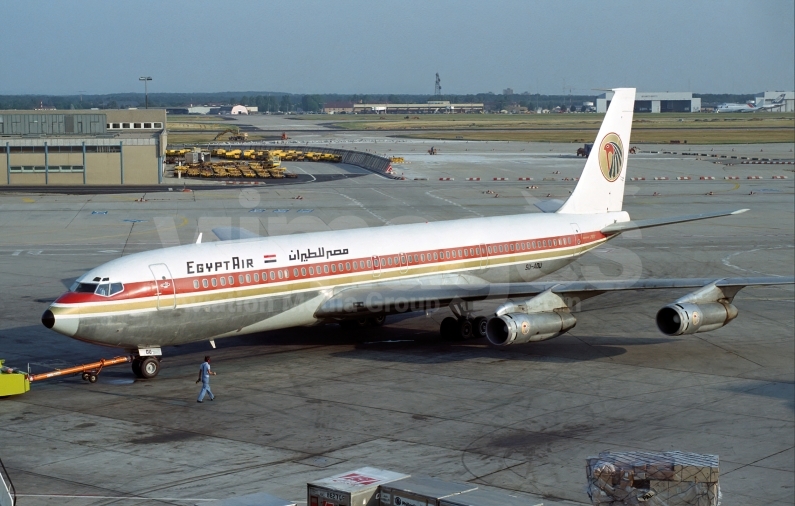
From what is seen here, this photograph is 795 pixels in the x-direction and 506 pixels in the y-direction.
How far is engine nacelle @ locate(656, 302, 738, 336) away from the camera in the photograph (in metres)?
32.4

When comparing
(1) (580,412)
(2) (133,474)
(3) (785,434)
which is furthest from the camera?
(1) (580,412)

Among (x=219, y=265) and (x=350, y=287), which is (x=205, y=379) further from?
(x=350, y=287)

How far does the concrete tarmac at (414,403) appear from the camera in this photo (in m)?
22.5

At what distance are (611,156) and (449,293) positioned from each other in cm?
1413

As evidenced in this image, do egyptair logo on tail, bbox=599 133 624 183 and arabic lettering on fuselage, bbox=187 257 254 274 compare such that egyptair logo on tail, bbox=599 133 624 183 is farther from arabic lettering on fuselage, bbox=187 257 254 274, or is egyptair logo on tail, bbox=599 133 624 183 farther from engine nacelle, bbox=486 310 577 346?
arabic lettering on fuselage, bbox=187 257 254 274

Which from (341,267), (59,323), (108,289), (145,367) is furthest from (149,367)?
(341,267)

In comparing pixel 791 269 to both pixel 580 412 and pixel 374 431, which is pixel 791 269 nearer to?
pixel 580 412

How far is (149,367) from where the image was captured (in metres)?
31.7

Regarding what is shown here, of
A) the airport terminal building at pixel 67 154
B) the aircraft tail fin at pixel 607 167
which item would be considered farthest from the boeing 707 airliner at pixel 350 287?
the airport terminal building at pixel 67 154

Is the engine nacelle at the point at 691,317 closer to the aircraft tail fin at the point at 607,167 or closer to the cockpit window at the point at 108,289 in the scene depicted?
the aircraft tail fin at the point at 607,167

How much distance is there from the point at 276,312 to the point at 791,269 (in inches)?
1176

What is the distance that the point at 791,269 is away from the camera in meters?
50.3

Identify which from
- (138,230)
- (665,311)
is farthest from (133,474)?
(138,230)

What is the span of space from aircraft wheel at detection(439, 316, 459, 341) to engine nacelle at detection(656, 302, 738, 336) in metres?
7.88
